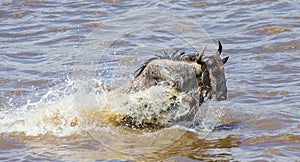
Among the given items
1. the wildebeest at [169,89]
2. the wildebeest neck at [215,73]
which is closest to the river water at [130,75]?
the wildebeest at [169,89]

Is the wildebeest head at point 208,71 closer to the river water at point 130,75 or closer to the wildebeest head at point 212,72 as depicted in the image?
the wildebeest head at point 212,72

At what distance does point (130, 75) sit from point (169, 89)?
1.90 m

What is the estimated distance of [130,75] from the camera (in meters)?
7.73

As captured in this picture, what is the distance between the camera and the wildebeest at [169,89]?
589 centimetres

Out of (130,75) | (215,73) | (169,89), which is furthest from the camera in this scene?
(130,75)

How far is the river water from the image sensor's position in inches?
233

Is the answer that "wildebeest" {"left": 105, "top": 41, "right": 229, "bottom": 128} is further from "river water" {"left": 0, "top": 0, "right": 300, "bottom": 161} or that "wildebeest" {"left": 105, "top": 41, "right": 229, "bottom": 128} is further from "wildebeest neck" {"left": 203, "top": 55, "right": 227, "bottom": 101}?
"river water" {"left": 0, "top": 0, "right": 300, "bottom": 161}

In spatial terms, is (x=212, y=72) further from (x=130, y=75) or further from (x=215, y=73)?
(x=130, y=75)

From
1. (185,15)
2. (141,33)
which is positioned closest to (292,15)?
(185,15)

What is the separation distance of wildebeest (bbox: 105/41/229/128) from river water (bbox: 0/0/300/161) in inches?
8.0

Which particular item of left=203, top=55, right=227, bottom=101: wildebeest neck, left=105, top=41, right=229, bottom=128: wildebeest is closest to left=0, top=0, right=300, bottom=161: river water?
left=105, top=41, right=229, bottom=128: wildebeest

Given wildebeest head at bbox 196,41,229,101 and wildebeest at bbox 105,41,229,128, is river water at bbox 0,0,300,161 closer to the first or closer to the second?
wildebeest at bbox 105,41,229,128

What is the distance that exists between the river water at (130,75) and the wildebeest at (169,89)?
203 millimetres

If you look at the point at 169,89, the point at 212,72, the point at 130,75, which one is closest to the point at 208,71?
the point at 212,72
